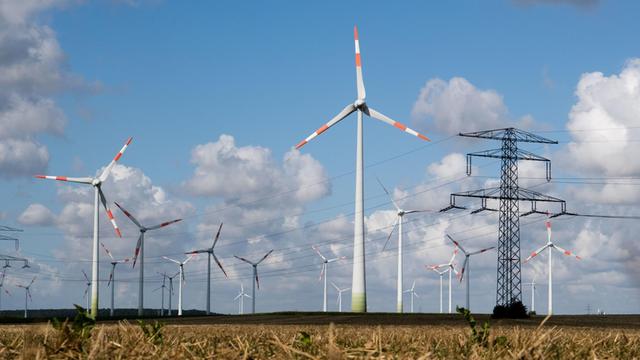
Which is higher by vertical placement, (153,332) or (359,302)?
(153,332)

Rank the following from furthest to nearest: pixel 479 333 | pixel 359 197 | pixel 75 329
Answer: pixel 359 197 → pixel 479 333 → pixel 75 329

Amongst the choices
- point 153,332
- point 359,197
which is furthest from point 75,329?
point 359,197

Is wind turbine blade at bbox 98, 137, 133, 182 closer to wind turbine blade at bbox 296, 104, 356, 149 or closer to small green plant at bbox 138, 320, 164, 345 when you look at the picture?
wind turbine blade at bbox 296, 104, 356, 149

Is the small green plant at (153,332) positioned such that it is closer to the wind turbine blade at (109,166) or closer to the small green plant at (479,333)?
the small green plant at (479,333)

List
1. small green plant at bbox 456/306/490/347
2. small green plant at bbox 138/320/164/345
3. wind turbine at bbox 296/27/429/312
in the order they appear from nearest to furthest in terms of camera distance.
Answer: small green plant at bbox 138/320/164/345 → small green plant at bbox 456/306/490/347 → wind turbine at bbox 296/27/429/312

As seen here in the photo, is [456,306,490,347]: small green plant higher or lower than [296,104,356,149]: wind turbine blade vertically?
lower

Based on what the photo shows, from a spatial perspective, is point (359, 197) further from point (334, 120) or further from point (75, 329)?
point (75, 329)

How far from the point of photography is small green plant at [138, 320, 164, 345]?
29.3ft

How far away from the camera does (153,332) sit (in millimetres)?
9609

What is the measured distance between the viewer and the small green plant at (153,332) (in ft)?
29.3

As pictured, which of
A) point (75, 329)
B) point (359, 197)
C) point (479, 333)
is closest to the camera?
point (75, 329)

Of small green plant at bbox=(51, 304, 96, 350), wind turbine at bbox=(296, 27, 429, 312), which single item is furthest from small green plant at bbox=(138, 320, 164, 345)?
wind turbine at bbox=(296, 27, 429, 312)

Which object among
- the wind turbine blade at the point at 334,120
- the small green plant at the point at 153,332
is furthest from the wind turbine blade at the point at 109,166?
the small green plant at the point at 153,332

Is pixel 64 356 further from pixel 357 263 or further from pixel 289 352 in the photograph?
pixel 357 263
